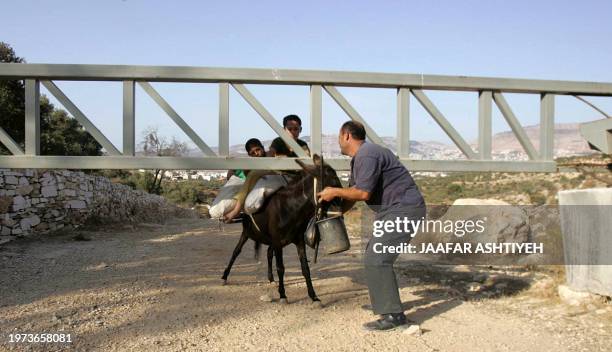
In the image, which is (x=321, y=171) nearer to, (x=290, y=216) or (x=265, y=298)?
(x=290, y=216)

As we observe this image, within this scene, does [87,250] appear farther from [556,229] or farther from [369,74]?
[556,229]

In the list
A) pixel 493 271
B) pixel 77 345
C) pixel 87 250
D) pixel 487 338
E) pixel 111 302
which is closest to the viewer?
pixel 77 345

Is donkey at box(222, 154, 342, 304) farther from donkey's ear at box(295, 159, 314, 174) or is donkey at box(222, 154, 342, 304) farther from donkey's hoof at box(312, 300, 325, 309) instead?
donkey's ear at box(295, 159, 314, 174)

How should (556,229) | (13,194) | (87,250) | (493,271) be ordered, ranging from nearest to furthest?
(493,271) < (556,229) < (87,250) < (13,194)

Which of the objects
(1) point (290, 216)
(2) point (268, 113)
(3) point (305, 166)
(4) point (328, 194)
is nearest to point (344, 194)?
(4) point (328, 194)

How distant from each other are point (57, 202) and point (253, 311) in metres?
10.4

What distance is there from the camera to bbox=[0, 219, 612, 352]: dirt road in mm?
4789

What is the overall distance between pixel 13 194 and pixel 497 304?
1167cm

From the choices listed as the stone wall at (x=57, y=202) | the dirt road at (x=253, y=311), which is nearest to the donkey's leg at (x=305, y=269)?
the dirt road at (x=253, y=311)

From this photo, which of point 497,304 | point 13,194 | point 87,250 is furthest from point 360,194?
point 13,194

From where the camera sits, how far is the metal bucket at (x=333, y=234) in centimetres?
527

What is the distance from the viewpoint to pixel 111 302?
20.3ft

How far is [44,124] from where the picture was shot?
22969mm

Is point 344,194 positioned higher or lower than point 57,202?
higher
